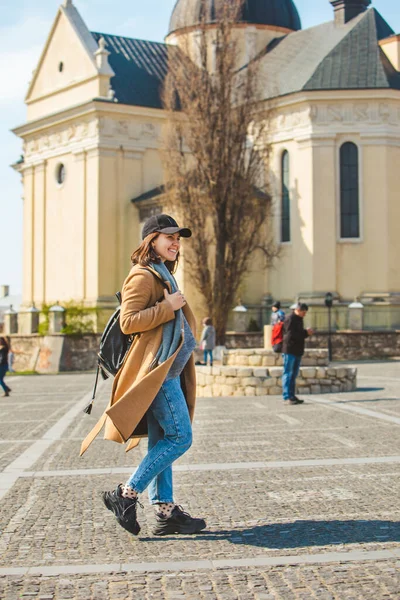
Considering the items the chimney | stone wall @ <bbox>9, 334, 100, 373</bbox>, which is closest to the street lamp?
stone wall @ <bbox>9, 334, 100, 373</bbox>

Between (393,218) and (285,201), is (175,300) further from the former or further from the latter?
(285,201)

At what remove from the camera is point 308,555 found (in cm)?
586

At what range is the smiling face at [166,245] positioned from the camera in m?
6.84

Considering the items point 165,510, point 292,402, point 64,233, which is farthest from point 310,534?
point 64,233

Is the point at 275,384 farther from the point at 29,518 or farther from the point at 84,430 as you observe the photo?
the point at 29,518

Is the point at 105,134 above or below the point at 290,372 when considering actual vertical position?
above

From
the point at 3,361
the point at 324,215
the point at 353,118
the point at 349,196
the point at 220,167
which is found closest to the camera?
the point at 3,361

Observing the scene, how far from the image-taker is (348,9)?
47.0 m

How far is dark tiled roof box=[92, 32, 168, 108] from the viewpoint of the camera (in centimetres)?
4653

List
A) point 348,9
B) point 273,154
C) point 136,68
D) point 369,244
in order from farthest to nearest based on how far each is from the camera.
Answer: point 136,68 → point 348,9 → point 273,154 → point 369,244

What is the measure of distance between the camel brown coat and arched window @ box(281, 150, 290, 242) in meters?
38.5

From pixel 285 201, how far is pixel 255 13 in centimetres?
1153

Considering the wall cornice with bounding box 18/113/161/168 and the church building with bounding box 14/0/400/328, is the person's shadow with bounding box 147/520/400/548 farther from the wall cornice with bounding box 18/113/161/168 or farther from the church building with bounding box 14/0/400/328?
the wall cornice with bounding box 18/113/161/168

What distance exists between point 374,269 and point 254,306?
5.59 metres
